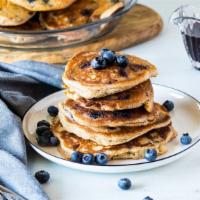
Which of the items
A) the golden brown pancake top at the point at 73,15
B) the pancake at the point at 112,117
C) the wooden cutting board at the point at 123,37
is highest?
the pancake at the point at 112,117

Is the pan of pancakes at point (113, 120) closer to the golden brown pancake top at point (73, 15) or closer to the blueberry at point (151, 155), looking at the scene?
the blueberry at point (151, 155)

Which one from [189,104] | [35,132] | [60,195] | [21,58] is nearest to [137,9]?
[21,58]

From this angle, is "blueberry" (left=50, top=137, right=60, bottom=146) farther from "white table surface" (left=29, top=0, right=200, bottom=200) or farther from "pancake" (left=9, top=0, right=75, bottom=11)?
"pancake" (left=9, top=0, right=75, bottom=11)

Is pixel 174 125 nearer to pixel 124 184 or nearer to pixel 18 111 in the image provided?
pixel 124 184

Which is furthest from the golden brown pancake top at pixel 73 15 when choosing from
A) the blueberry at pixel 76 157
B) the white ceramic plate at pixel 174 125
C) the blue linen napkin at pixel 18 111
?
the blueberry at pixel 76 157

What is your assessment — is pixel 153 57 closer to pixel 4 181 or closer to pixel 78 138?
pixel 78 138

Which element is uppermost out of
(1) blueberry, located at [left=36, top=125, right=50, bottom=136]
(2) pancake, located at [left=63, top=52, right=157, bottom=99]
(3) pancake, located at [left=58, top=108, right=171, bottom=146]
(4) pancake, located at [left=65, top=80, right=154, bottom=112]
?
(2) pancake, located at [left=63, top=52, right=157, bottom=99]

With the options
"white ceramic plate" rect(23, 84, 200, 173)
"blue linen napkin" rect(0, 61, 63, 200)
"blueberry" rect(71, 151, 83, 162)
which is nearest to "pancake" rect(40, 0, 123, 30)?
"blue linen napkin" rect(0, 61, 63, 200)
